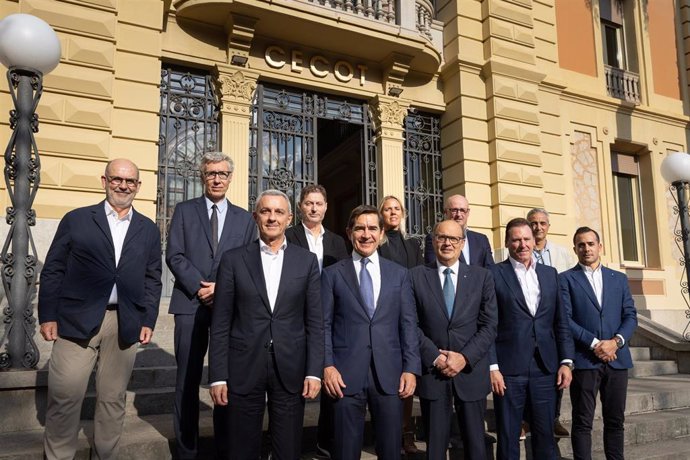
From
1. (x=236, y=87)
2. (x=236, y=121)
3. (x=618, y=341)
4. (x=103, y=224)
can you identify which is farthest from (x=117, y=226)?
(x=236, y=87)

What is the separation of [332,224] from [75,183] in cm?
1003

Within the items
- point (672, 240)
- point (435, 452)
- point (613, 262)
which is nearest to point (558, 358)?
point (435, 452)

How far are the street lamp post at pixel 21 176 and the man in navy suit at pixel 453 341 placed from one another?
3069 mm

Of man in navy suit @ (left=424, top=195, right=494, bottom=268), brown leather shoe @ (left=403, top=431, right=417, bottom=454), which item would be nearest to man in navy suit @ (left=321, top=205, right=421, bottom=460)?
brown leather shoe @ (left=403, top=431, right=417, bottom=454)

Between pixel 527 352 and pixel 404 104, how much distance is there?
20.9 ft

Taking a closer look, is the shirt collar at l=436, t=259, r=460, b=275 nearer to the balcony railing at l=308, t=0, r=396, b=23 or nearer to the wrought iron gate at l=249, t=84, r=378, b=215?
the wrought iron gate at l=249, t=84, r=378, b=215

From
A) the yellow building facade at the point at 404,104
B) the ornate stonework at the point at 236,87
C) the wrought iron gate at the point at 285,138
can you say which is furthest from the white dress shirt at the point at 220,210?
the ornate stonework at the point at 236,87

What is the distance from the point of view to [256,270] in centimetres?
304

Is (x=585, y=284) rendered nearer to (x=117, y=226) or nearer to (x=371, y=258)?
(x=371, y=258)

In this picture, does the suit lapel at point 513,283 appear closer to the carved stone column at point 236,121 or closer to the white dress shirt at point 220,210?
the white dress shirt at point 220,210

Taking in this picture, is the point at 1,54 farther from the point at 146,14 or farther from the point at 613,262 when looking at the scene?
the point at 613,262

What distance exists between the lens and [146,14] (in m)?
7.37

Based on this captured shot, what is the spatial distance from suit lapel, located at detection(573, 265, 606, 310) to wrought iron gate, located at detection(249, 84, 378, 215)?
4.90 meters

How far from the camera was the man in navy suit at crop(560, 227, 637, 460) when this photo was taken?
3965 millimetres
